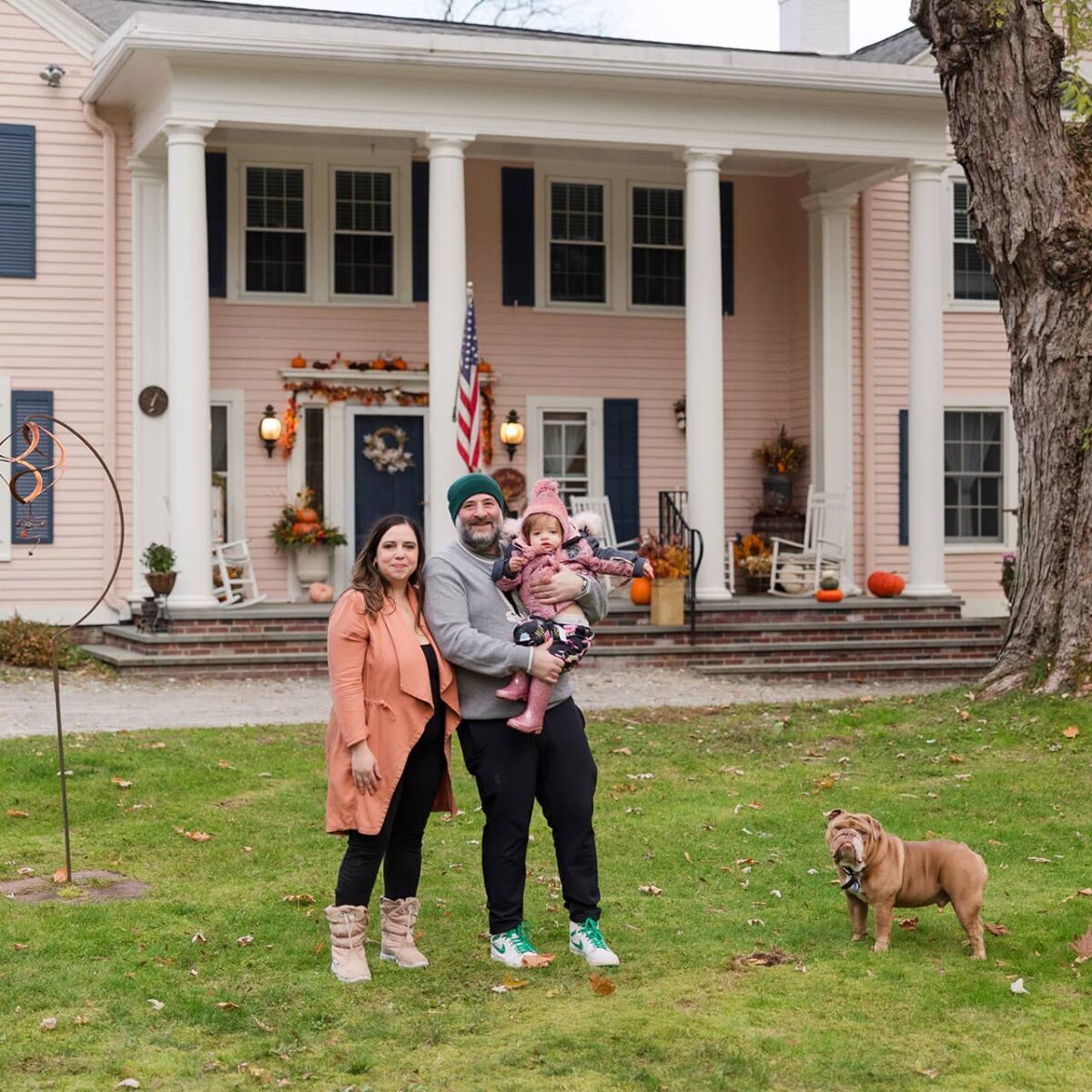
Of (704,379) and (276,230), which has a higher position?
(276,230)

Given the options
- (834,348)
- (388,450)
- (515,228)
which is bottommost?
(388,450)

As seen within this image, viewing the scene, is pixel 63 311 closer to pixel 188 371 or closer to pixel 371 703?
pixel 188 371

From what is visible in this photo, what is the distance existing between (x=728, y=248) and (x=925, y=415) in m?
3.38

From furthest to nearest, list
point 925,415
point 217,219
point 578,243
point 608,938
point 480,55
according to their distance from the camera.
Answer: point 578,243 → point 217,219 → point 925,415 → point 480,55 → point 608,938

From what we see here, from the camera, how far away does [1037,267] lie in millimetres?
10859

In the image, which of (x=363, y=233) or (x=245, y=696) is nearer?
(x=245, y=696)

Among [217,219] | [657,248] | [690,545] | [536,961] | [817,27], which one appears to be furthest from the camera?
[817,27]

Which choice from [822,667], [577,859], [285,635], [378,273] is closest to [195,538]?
[285,635]

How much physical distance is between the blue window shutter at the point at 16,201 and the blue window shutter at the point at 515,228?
472 centimetres

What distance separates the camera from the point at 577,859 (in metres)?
5.54

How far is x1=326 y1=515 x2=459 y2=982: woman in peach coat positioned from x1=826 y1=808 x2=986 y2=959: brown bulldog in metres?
1.37

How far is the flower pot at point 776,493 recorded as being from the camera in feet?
59.1

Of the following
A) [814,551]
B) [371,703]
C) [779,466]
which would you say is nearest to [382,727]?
[371,703]

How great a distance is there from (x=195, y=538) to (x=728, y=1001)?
32.8ft
